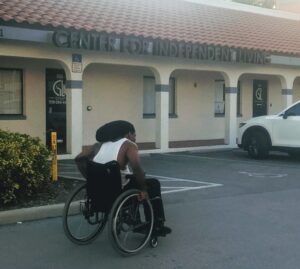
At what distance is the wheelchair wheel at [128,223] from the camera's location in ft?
19.5

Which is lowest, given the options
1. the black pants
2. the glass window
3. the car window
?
the black pants

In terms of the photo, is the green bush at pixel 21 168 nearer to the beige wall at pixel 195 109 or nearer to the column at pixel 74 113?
the column at pixel 74 113

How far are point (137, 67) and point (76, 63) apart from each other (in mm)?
3911

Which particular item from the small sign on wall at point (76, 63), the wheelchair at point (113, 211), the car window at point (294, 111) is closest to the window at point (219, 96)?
the car window at point (294, 111)

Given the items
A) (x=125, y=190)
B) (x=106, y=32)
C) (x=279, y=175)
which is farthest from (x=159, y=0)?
(x=125, y=190)

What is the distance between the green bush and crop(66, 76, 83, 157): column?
540cm

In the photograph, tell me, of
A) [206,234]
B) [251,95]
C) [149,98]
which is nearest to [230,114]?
[149,98]

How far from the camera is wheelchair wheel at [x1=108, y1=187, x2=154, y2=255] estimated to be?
5.94 meters

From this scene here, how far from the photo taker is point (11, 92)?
15.1 meters

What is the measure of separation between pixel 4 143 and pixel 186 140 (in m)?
12.0

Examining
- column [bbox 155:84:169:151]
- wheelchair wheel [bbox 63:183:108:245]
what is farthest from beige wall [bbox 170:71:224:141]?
wheelchair wheel [bbox 63:183:108:245]

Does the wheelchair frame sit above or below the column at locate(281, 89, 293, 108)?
below

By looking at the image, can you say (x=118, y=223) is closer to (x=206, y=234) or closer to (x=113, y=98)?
(x=206, y=234)

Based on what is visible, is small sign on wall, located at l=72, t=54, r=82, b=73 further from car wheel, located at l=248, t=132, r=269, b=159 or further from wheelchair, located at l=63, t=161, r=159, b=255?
wheelchair, located at l=63, t=161, r=159, b=255
